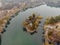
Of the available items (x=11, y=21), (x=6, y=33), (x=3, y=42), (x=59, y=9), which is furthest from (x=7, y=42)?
(x=59, y=9)

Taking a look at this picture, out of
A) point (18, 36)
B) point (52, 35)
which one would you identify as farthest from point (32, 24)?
point (52, 35)

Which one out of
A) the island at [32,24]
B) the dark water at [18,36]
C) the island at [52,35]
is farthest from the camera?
the island at [32,24]

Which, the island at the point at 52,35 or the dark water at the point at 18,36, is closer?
the island at the point at 52,35

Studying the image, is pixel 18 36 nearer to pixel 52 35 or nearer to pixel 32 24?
pixel 32 24

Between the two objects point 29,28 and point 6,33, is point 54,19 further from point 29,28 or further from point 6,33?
point 6,33

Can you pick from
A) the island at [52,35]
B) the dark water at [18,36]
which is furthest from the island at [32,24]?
the island at [52,35]

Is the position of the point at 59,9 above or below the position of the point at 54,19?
below

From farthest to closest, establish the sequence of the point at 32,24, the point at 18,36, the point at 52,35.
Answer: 1. the point at 32,24
2. the point at 18,36
3. the point at 52,35

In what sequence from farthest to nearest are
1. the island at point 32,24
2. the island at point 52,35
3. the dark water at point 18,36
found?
the island at point 32,24
the dark water at point 18,36
the island at point 52,35

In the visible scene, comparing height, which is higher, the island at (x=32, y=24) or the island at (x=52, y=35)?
the island at (x=52, y=35)

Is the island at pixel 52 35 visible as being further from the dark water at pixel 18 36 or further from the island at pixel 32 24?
the island at pixel 32 24

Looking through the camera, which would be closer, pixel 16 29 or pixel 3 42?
pixel 3 42
